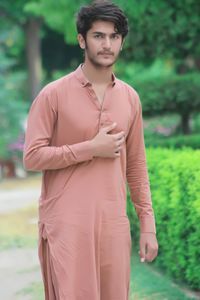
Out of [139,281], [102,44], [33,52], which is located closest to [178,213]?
[139,281]

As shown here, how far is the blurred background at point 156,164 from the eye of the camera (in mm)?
5422

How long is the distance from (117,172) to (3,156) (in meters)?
14.0

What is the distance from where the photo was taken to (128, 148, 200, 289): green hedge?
514 cm

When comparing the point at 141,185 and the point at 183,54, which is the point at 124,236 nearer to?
the point at 141,185

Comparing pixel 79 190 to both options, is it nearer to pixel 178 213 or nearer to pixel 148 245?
pixel 148 245

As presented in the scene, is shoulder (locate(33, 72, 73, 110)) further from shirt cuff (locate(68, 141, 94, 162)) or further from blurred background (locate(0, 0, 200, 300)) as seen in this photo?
blurred background (locate(0, 0, 200, 300))

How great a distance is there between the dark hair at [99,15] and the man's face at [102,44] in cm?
2

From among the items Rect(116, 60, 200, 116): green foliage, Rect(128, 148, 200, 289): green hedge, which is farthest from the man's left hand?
Rect(116, 60, 200, 116): green foliage

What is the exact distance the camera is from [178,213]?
542 centimetres

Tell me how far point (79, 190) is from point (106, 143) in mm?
235

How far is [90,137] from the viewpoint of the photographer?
3.01m

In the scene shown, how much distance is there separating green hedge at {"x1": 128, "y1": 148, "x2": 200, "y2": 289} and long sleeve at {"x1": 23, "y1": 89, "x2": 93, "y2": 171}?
210 centimetres

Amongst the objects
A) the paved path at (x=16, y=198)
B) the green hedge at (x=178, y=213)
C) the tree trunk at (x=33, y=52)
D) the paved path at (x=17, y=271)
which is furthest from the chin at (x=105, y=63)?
the tree trunk at (x=33, y=52)

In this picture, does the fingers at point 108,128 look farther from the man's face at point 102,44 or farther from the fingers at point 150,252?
the fingers at point 150,252
